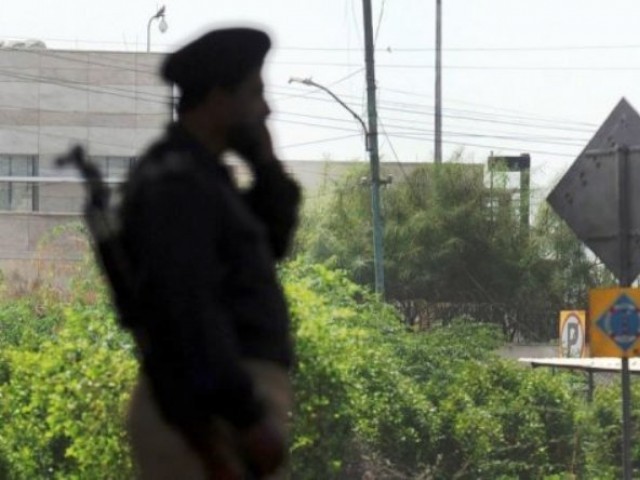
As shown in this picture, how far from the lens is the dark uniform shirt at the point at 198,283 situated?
2.61 metres

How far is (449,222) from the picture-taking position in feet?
145

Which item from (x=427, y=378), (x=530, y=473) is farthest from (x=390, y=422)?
(x=427, y=378)

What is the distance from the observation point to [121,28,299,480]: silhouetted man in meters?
2.62

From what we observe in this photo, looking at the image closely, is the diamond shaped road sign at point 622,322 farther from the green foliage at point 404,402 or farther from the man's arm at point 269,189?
the man's arm at point 269,189

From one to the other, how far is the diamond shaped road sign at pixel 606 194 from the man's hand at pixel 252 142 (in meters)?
9.89

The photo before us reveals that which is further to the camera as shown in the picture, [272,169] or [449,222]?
[449,222]

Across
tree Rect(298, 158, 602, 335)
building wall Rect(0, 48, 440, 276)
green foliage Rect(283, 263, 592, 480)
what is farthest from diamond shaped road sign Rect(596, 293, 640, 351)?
tree Rect(298, 158, 602, 335)

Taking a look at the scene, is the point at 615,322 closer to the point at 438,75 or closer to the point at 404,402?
the point at 404,402

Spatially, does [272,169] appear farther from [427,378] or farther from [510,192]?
[510,192]

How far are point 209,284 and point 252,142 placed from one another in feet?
0.93

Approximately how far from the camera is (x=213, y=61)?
2.77m

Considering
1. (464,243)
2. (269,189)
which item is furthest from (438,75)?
(269,189)

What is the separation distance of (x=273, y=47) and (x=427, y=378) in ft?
43.0

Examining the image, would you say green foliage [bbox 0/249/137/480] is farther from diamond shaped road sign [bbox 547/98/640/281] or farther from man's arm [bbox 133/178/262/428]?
man's arm [bbox 133/178/262/428]
